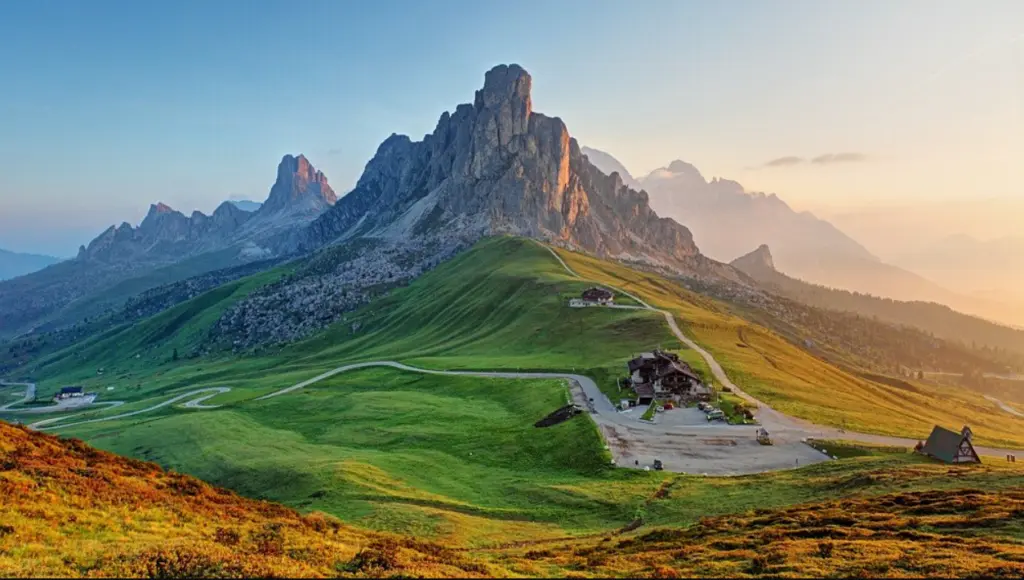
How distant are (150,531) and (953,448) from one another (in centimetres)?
7623

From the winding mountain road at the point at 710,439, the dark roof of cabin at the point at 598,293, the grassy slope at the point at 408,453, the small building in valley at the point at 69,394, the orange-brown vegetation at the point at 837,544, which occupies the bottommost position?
the small building in valley at the point at 69,394

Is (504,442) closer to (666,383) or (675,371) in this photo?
(666,383)

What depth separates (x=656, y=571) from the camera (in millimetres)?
28734

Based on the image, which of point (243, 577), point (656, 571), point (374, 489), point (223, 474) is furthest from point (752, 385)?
point (243, 577)

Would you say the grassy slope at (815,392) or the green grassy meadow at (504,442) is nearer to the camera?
the green grassy meadow at (504,442)

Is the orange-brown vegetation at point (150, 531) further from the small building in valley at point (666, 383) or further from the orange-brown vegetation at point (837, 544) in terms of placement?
the small building in valley at point (666, 383)

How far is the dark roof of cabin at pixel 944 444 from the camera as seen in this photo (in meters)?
60.8

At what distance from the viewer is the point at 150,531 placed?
2884cm

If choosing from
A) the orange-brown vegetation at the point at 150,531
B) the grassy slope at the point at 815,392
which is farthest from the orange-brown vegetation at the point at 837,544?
the grassy slope at the point at 815,392

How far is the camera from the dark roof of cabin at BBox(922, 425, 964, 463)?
60784mm

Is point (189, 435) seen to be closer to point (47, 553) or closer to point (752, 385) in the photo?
point (47, 553)

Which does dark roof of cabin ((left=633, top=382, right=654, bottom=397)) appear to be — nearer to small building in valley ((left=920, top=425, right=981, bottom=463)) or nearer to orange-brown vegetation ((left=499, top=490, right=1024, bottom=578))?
small building in valley ((left=920, top=425, right=981, bottom=463))

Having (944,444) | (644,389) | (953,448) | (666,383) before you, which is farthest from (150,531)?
(944,444)

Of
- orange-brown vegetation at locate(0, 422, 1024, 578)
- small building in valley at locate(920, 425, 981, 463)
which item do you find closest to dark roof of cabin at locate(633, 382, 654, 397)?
small building in valley at locate(920, 425, 981, 463)
